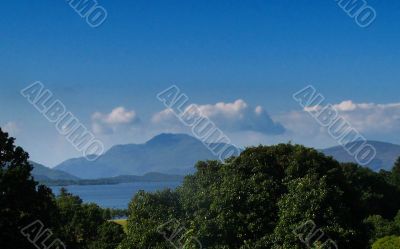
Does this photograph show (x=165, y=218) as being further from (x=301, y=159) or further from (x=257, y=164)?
(x=301, y=159)

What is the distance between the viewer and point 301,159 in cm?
2888

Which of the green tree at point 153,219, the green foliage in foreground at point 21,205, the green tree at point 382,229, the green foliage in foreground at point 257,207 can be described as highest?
the green tree at point 382,229

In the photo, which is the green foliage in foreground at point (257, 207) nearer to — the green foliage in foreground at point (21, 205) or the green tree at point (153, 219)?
the green tree at point (153, 219)

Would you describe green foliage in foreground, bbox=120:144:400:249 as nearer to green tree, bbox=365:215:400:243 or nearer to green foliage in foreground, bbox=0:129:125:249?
green foliage in foreground, bbox=0:129:125:249

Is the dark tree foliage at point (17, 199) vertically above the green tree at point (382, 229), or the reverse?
the green tree at point (382, 229)

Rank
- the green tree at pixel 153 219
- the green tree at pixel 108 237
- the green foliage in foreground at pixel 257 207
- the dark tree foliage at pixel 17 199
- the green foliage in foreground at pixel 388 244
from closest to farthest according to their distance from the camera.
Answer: the dark tree foliage at pixel 17 199
the green foliage in foreground at pixel 257 207
the green tree at pixel 153 219
the green foliage in foreground at pixel 388 244
the green tree at pixel 108 237

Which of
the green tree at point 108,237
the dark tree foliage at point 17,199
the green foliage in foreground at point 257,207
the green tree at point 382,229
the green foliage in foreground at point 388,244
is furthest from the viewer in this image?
the green tree at point 382,229

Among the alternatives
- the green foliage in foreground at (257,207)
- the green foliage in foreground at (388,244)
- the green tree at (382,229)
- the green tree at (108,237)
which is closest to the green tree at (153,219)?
the green foliage in foreground at (257,207)

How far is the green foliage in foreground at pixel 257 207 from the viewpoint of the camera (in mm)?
25906

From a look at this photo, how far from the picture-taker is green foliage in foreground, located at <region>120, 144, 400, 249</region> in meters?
25.9

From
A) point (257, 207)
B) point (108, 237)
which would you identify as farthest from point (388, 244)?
point (108, 237)

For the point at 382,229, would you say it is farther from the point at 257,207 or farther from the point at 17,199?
the point at 17,199

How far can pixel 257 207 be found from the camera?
89.0ft

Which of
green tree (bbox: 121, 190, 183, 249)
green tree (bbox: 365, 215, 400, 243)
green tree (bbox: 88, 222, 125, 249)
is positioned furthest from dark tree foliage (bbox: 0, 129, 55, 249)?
green tree (bbox: 365, 215, 400, 243)
